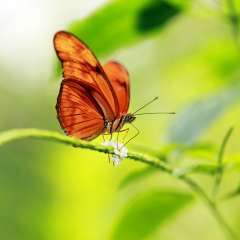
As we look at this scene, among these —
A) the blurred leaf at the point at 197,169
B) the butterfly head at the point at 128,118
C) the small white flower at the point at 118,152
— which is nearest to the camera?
the small white flower at the point at 118,152

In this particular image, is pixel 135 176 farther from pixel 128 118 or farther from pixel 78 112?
pixel 78 112

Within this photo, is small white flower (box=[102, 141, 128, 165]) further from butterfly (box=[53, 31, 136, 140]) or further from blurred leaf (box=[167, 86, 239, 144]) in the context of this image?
blurred leaf (box=[167, 86, 239, 144])

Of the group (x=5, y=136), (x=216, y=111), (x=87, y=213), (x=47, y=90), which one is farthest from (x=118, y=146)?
(x=47, y=90)

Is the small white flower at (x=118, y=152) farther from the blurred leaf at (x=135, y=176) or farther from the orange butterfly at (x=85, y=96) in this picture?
the blurred leaf at (x=135, y=176)

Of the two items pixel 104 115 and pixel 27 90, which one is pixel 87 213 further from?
pixel 27 90

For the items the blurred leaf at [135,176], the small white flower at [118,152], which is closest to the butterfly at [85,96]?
the blurred leaf at [135,176]

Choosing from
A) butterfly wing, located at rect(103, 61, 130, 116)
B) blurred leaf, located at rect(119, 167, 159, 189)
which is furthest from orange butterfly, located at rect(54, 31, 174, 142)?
blurred leaf, located at rect(119, 167, 159, 189)
